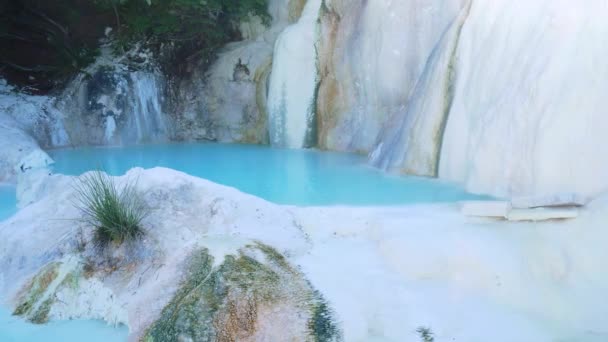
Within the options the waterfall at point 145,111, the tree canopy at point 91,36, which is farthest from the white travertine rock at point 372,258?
the tree canopy at point 91,36

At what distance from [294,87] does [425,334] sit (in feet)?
21.2

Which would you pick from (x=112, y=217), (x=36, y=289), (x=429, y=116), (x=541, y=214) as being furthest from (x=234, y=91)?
(x=541, y=214)

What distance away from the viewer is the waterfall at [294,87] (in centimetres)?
858

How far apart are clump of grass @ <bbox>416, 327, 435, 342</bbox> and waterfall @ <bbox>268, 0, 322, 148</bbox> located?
5.98 m

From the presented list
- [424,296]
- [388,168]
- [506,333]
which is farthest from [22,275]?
[388,168]

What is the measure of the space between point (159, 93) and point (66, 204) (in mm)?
6498

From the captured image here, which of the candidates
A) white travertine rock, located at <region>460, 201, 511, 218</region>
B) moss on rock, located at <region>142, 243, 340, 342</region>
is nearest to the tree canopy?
white travertine rock, located at <region>460, 201, 511, 218</region>

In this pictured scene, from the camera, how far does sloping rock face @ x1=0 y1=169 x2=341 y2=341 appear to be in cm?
273

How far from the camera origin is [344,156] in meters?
7.31

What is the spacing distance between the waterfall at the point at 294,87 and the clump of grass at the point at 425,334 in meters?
5.98

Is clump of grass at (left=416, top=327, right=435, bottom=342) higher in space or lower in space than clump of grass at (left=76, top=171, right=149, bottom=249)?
lower

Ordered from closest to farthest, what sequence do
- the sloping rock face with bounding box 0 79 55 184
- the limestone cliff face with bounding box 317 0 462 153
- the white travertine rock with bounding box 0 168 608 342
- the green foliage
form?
the white travertine rock with bounding box 0 168 608 342, the limestone cliff face with bounding box 317 0 462 153, the sloping rock face with bounding box 0 79 55 184, the green foliage

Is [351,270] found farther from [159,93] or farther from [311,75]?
[159,93]

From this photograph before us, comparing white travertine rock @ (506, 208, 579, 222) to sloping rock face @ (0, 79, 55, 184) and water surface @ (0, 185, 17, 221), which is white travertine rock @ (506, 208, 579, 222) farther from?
sloping rock face @ (0, 79, 55, 184)
